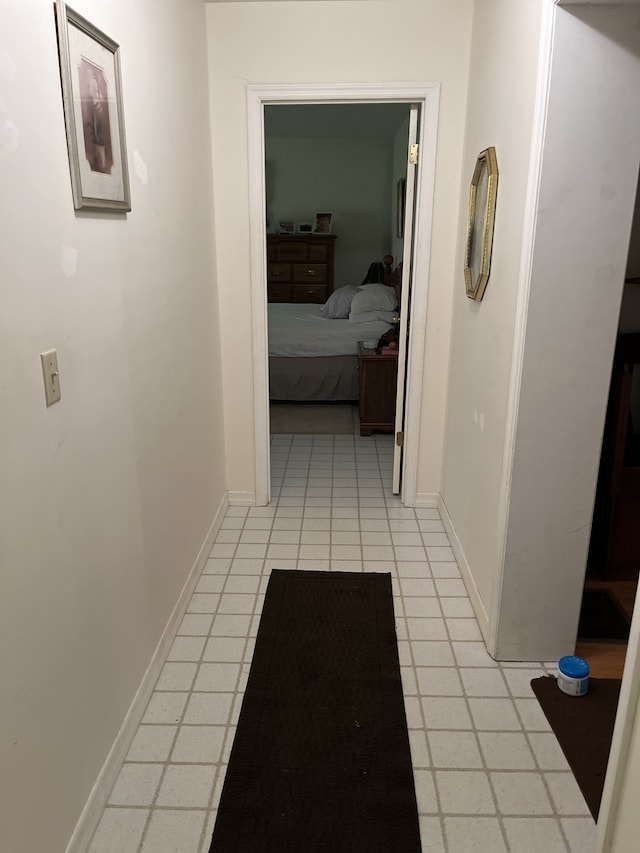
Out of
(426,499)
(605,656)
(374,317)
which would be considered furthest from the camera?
(374,317)

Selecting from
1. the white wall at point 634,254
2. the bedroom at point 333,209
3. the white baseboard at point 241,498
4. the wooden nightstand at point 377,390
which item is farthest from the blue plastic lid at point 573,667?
the bedroom at point 333,209

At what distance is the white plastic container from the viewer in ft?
6.68

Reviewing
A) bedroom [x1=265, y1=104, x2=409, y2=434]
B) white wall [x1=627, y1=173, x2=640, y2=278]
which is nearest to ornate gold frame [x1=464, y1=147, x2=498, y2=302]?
white wall [x1=627, y1=173, x2=640, y2=278]

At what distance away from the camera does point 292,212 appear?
7715 millimetres

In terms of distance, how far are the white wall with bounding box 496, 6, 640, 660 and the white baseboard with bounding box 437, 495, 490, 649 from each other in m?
0.14

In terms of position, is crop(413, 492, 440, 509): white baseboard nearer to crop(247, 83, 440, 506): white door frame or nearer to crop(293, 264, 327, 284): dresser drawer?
crop(247, 83, 440, 506): white door frame

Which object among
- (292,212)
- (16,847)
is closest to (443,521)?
(16,847)

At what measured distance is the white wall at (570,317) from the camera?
1.75 metres

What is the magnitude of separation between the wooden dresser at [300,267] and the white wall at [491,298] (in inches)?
181

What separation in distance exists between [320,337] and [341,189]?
3240 mm

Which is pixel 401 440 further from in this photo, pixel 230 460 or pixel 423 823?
pixel 423 823

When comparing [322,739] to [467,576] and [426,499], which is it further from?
[426,499]

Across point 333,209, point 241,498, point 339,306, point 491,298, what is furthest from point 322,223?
point 491,298

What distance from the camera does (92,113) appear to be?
1.57 m
